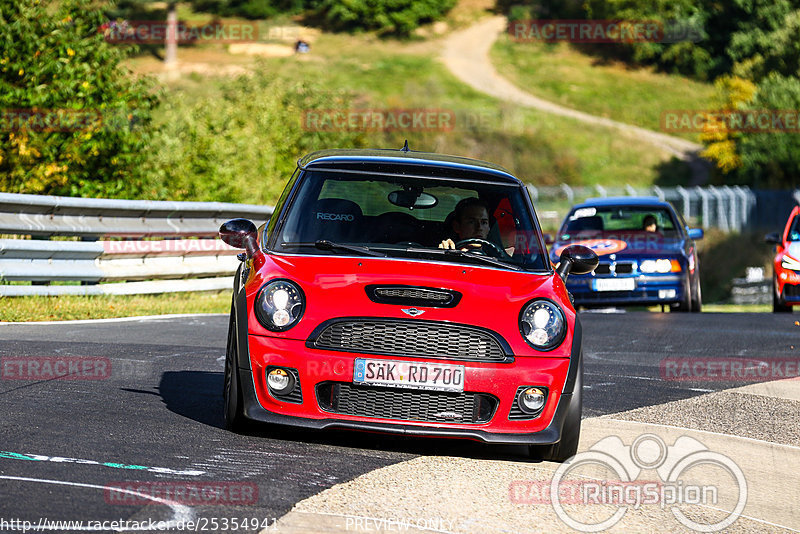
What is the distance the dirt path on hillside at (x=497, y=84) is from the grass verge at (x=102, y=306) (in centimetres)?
5627

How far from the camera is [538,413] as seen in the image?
642cm

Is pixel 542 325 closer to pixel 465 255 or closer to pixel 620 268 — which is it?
pixel 465 255

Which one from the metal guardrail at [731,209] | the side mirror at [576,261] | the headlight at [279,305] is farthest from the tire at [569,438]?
the metal guardrail at [731,209]

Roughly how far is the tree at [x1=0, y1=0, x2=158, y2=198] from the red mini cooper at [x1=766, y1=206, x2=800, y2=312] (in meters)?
9.74

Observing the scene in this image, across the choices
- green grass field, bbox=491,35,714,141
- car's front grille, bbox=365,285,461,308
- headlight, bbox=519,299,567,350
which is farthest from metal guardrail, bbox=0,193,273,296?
green grass field, bbox=491,35,714,141

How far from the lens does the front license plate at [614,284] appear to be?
1700 centimetres

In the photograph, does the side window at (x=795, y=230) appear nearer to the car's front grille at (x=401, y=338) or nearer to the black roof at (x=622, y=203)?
the black roof at (x=622, y=203)

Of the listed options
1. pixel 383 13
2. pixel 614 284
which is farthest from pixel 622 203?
pixel 383 13

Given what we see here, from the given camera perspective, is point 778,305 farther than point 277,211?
Yes

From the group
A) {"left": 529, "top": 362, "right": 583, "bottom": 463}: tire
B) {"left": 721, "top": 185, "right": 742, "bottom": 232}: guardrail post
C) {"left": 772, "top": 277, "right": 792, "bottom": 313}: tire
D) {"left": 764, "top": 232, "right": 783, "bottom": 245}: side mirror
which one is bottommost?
{"left": 721, "top": 185, "right": 742, "bottom": 232}: guardrail post

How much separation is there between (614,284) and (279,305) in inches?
440

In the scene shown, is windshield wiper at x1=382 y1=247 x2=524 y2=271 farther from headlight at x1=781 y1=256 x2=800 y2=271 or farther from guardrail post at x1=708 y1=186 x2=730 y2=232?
guardrail post at x1=708 y1=186 x2=730 y2=232

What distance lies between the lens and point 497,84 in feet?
295

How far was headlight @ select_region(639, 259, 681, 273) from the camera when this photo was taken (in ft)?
55.8
